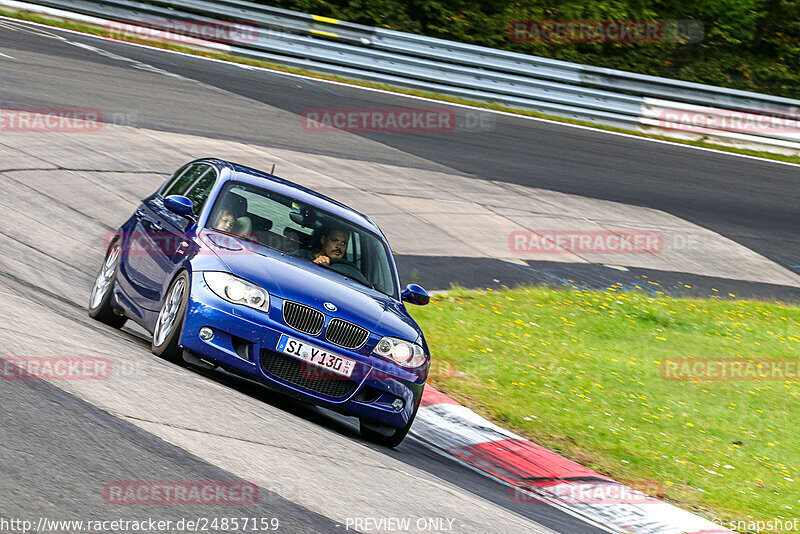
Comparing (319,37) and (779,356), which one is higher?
(319,37)

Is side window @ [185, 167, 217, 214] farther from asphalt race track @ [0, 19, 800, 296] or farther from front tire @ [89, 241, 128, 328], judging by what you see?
asphalt race track @ [0, 19, 800, 296]

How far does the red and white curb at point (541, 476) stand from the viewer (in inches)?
271

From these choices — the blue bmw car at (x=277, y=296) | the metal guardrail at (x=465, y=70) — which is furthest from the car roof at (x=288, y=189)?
the metal guardrail at (x=465, y=70)

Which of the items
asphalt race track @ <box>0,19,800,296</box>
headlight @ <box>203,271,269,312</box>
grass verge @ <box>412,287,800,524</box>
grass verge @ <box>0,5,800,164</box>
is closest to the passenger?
headlight @ <box>203,271,269,312</box>

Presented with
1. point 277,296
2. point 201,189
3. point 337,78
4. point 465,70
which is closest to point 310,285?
point 277,296

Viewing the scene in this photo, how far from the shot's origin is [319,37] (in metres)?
25.4

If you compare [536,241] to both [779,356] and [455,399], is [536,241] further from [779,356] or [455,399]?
[455,399]

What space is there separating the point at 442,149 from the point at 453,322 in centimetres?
1017

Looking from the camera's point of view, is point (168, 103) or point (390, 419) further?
point (168, 103)

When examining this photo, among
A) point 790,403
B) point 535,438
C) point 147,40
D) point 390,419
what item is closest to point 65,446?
point 390,419

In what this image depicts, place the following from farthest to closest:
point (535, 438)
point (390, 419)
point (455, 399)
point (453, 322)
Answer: point (453, 322), point (455, 399), point (535, 438), point (390, 419)

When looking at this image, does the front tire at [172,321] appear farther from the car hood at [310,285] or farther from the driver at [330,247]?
the driver at [330,247]

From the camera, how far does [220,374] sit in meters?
7.90

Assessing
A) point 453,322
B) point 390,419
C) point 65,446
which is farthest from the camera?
point 453,322
